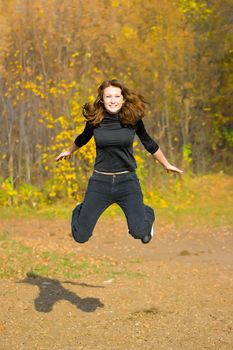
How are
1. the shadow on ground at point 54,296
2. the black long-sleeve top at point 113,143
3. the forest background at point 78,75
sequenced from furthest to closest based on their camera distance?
the forest background at point 78,75 → the shadow on ground at point 54,296 → the black long-sleeve top at point 113,143

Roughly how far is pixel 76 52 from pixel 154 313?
10.5 meters

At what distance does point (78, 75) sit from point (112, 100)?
10983 mm

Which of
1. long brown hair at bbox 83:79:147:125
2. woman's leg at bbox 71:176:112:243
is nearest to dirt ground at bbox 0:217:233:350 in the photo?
woman's leg at bbox 71:176:112:243

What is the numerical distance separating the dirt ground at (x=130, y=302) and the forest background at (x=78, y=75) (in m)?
4.34

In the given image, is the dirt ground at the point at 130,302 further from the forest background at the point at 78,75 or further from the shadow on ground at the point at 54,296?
the forest background at the point at 78,75

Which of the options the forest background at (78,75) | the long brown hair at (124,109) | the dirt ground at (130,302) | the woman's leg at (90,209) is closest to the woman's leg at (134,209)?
the woman's leg at (90,209)

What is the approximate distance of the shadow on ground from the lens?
24.4ft

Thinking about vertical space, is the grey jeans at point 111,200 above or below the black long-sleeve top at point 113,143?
below

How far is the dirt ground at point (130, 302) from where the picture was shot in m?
6.07

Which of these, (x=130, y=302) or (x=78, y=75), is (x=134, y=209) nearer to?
(x=130, y=302)

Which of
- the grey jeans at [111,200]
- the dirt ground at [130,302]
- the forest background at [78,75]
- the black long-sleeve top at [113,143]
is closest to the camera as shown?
the black long-sleeve top at [113,143]

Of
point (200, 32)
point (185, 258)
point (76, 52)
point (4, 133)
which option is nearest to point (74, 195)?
point (4, 133)

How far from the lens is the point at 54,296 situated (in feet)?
26.0

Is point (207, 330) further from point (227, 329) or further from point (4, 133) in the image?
point (4, 133)
